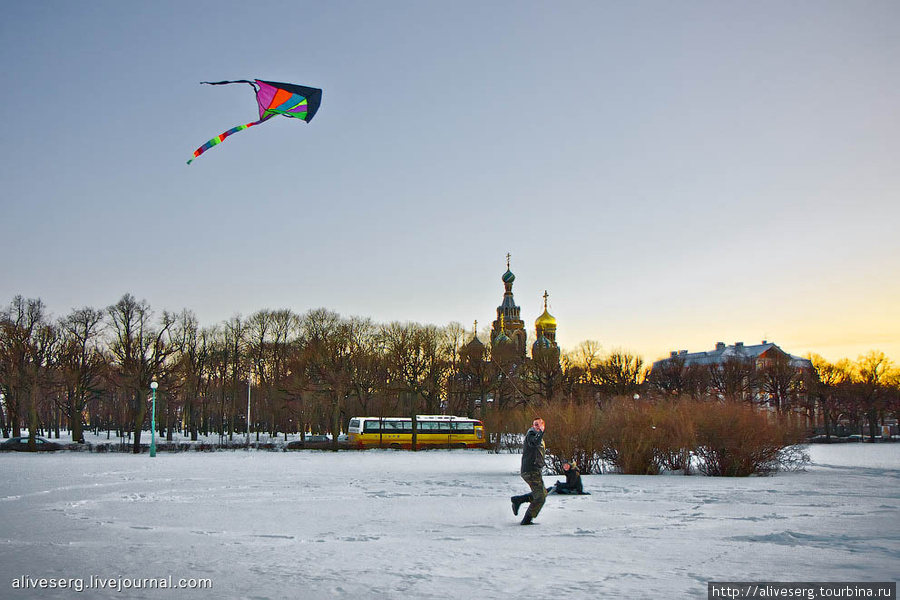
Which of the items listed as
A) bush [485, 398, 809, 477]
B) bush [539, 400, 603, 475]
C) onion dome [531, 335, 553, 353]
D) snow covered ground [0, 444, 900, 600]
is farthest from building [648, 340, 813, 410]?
snow covered ground [0, 444, 900, 600]

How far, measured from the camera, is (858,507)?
53.1ft

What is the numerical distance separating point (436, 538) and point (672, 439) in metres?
16.6

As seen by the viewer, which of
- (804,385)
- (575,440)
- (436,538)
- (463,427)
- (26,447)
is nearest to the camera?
(436,538)

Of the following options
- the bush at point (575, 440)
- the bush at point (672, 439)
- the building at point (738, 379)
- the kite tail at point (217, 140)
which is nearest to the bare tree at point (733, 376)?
the building at point (738, 379)

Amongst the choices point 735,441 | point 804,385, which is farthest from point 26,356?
point 804,385

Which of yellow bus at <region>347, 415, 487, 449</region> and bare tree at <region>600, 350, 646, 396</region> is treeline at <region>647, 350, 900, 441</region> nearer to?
bare tree at <region>600, 350, 646, 396</region>

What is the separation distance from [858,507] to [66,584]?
15246mm

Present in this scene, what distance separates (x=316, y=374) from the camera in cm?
5841

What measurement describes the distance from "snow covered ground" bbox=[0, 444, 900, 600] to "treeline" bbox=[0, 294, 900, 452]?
26.7 meters

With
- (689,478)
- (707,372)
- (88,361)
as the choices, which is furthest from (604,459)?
(707,372)

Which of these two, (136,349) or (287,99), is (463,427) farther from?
(287,99)

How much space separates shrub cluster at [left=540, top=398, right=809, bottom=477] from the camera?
26.0 m

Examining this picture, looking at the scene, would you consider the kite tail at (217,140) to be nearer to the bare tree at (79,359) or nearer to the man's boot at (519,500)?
the man's boot at (519,500)

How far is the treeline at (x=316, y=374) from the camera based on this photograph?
5319 cm
